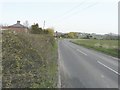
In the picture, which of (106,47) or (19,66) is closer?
(19,66)

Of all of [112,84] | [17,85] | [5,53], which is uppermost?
[5,53]

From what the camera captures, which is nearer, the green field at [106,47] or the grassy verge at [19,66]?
the grassy verge at [19,66]

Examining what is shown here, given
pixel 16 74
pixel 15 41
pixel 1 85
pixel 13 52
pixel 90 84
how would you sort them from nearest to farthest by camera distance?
pixel 1 85 → pixel 16 74 → pixel 13 52 → pixel 15 41 → pixel 90 84

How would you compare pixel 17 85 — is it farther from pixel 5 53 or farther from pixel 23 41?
pixel 23 41

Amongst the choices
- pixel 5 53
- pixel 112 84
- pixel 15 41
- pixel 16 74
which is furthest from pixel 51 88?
pixel 112 84

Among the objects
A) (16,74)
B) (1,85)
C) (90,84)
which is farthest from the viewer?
(90,84)

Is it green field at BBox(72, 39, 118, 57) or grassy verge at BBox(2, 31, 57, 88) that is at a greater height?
grassy verge at BBox(2, 31, 57, 88)

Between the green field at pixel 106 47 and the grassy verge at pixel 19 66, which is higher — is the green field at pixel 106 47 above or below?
below

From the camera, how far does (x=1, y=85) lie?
25.0ft

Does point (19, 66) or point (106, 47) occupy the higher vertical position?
point (19, 66)

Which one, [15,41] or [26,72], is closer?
[26,72]

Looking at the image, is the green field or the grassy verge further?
the green field

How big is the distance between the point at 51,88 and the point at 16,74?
1456 mm

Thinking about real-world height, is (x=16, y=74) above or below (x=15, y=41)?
below
